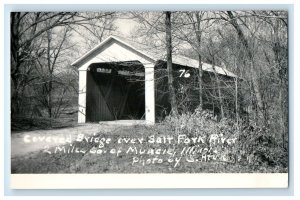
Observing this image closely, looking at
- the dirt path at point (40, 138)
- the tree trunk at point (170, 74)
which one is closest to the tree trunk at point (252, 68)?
the tree trunk at point (170, 74)

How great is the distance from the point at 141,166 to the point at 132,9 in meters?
3.01

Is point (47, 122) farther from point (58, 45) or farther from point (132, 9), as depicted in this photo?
point (132, 9)

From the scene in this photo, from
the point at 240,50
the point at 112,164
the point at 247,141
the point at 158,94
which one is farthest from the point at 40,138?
the point at 240,50

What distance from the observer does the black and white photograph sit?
7461 mm

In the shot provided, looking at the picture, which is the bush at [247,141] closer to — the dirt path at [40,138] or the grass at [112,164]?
the grass at [112,164]

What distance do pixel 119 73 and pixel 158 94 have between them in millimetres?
1529

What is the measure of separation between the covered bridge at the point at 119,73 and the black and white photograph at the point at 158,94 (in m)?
0.03

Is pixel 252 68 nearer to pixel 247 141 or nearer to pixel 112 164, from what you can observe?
pixel 247 141

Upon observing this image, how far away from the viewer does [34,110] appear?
7766 millimetres
